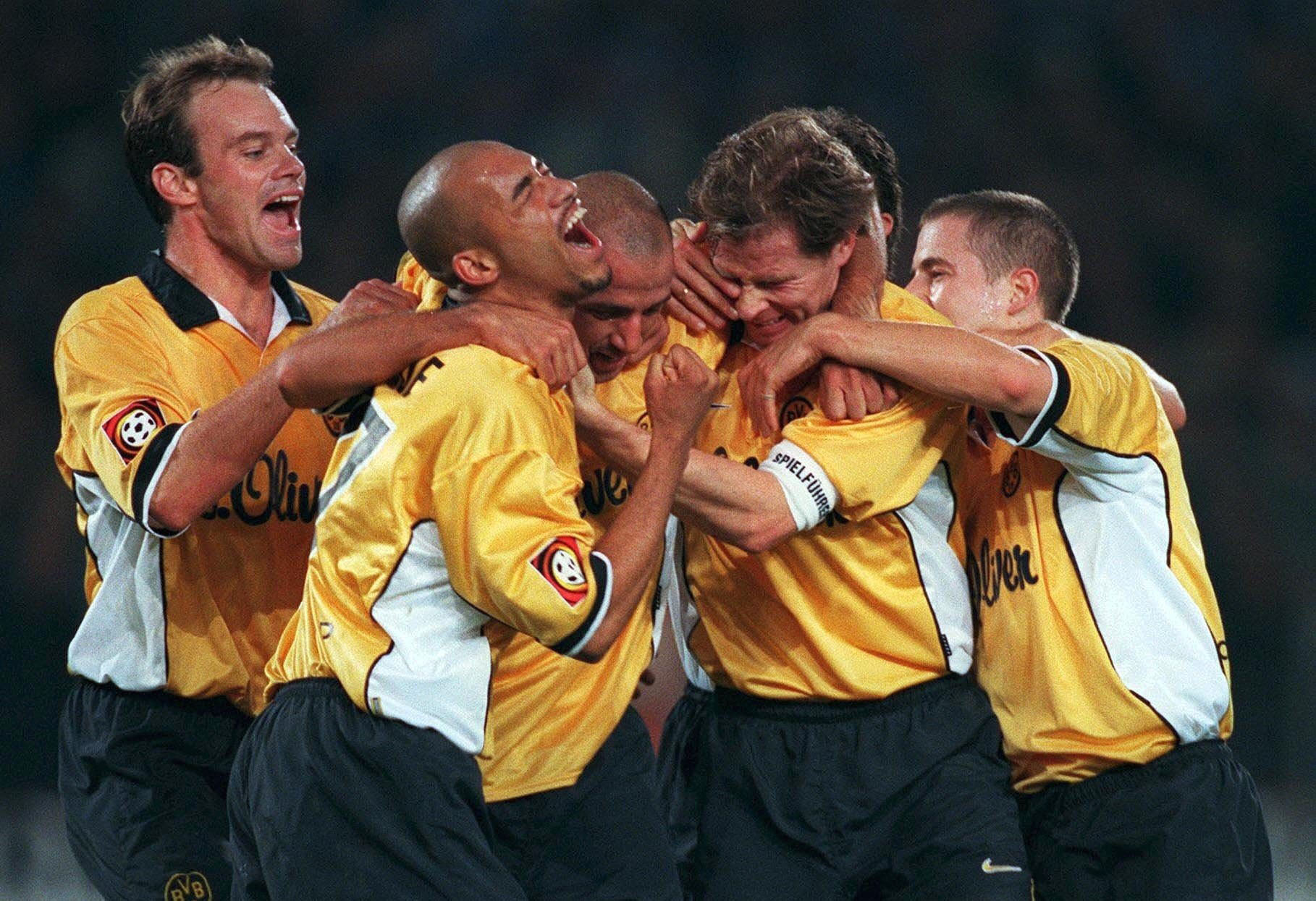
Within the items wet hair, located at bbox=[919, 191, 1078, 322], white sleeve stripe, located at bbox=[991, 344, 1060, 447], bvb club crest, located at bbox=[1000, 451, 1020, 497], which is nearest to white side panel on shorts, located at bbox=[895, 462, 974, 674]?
bvb club crest, located at bbox=[1000, 451, 1020, 497]

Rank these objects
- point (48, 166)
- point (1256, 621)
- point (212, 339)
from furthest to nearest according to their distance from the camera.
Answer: point (48, 166), point (1256, 621), point (212, 339)

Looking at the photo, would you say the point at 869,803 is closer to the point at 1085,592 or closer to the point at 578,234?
the point at 1085,592

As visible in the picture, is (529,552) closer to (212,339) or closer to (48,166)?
(212,339)

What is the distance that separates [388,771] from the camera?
280 cm

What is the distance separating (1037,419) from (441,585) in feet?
4.10

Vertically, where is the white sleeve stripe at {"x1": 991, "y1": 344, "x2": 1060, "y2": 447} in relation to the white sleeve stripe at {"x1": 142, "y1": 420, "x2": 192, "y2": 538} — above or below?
above

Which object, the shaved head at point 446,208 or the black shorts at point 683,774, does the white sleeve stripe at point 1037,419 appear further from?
the shaved head at point 446,208

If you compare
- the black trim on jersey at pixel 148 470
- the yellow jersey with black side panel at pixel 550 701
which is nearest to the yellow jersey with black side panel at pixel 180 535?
the black trim on jersey at pixel 148 470

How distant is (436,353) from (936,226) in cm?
161

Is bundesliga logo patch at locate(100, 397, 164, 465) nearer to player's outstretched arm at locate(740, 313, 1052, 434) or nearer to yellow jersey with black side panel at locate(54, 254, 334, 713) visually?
yellow jersey with black side panel at locate(54, 254, 334, 713)

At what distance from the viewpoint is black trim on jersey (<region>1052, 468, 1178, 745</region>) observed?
3488 mm

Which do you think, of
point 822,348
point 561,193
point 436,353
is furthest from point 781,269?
point 436,353

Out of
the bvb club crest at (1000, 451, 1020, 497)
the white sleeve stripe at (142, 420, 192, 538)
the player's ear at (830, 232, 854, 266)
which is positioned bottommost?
the white sleeve stripe at (142, 420, 192, 538)

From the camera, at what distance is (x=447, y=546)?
2771 millimetres
